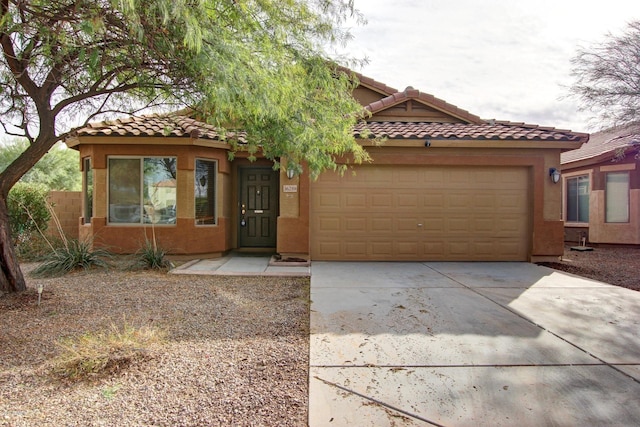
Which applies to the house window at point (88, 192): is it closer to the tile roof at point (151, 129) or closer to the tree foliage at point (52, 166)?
the tile roof at point (151, 129)

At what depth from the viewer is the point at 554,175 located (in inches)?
360

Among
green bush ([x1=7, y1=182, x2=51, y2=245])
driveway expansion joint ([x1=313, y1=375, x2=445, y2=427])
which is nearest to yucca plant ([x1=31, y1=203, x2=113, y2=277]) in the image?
green bush ([x1=7, y1=182, x2=51, y2=245])

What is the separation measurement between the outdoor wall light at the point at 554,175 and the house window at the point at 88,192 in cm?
1169

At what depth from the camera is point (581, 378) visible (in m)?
3.28

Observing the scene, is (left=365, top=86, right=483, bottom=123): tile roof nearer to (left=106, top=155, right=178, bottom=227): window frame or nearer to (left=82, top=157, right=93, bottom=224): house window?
(left=106, top=155, right=178, bottom=227): window frame

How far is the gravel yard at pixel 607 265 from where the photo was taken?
302 inches

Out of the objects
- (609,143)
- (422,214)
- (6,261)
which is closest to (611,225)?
(609,143)

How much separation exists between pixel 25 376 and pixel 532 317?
18.5 feet

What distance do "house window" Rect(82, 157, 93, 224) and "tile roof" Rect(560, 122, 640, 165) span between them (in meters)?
13.4

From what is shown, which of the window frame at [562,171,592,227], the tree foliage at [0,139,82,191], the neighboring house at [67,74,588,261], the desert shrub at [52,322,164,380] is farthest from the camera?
the tree foliage at [0,139,82,191]

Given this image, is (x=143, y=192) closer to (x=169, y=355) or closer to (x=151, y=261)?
(x=151, y=261)

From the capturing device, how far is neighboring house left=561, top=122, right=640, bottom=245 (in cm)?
1193

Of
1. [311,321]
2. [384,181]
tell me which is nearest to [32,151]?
[311,321]

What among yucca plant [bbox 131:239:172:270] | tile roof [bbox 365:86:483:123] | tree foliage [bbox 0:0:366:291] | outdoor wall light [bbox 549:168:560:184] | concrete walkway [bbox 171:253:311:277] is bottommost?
concrete walkway [bbox 171:253:311:277]
